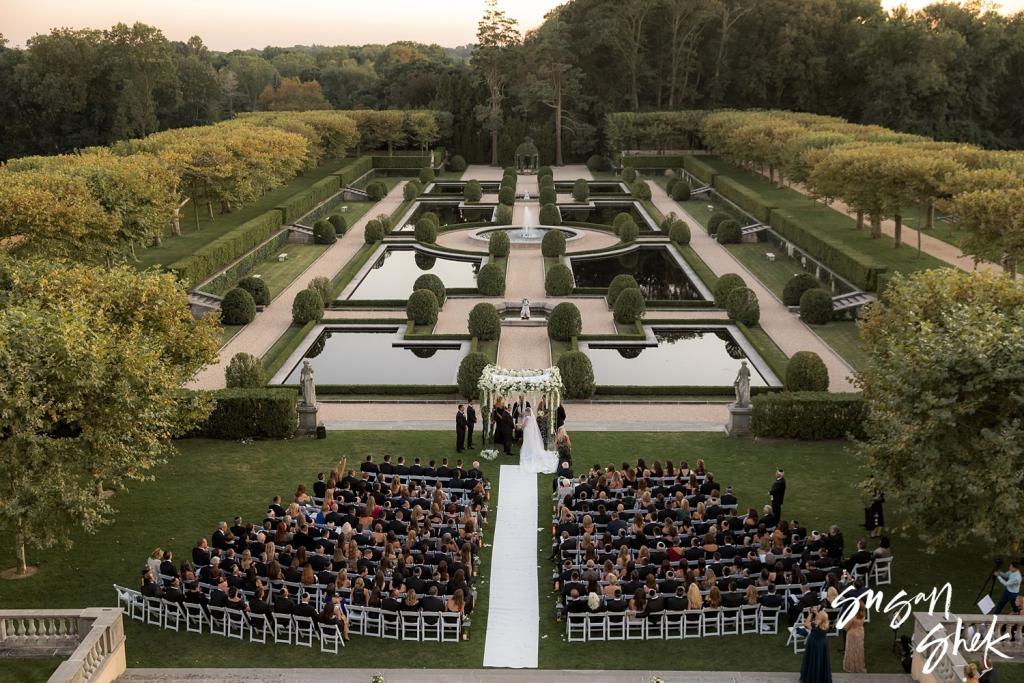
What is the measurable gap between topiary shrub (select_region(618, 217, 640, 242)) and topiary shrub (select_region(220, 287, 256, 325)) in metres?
24.9

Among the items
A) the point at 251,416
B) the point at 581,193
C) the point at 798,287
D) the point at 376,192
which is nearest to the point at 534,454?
the point at 251,416

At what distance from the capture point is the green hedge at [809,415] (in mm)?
28703

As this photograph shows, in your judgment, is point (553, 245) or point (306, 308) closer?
point (306, 308)

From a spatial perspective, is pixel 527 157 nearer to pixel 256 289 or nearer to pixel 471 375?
pixel 256 289

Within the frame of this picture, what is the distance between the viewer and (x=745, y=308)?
41.9m

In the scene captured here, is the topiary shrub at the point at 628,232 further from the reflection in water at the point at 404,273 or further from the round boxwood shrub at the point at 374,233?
the round boxwood shrub at the point at 374,233

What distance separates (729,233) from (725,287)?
1663 centimetres

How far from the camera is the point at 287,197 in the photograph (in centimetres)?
7456

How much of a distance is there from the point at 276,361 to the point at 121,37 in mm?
71388

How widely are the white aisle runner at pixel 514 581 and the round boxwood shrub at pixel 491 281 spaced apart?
69.8 feet

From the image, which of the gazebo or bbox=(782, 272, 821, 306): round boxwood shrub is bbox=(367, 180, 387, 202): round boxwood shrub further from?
bbox=(782, 272, 821, 306): round boxwood shrub

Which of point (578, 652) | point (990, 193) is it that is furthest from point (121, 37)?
point (578, 652)

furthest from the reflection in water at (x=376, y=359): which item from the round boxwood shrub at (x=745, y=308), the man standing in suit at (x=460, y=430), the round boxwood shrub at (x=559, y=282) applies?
the round boxwood shrub at (x=745, y=308)

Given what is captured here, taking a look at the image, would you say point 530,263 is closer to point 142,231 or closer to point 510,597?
point 142,231
